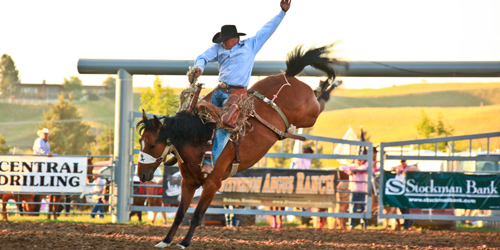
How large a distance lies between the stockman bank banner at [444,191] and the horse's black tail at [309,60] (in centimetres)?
431

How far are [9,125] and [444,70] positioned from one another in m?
79.8

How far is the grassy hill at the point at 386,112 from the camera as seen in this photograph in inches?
2773

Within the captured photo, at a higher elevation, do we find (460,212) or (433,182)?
(433,182)

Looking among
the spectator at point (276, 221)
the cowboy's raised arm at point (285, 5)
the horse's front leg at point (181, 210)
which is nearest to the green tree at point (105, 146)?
the spectator at point (276, 221)

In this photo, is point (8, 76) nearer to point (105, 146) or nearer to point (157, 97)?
point (105, 146)

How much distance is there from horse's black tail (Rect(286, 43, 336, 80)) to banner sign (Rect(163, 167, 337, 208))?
11.9 feet

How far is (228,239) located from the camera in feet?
25.2

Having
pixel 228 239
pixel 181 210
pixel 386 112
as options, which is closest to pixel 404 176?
pixel 228 239

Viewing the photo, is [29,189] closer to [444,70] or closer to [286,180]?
[286,180]

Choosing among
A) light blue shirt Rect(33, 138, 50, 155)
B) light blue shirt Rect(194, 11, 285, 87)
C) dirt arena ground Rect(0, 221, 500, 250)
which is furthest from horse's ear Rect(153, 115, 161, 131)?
A: light blue shirt Rect(33, 138, 50, 155)

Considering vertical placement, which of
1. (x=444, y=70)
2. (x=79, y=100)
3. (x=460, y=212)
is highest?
(x=79, y=100)

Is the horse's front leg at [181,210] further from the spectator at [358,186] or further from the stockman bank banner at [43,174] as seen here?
the spectator at [358,186]

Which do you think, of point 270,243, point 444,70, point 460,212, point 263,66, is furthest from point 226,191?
point 460,212

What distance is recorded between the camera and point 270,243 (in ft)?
24.3
